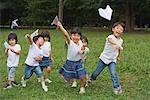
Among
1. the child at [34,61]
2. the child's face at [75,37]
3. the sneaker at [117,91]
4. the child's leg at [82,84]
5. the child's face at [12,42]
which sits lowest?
the sneaker at [117,91]

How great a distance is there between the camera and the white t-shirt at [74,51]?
279 inches

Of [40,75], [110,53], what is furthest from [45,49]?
[110,53]

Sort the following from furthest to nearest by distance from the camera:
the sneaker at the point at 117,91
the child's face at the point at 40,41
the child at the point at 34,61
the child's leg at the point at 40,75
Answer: the child's face at the point at 40,41, the child at the point at 34,61, the child's leg at the point at 40,75, the sneaker at the point at 117,91

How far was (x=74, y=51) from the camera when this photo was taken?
7.09 m

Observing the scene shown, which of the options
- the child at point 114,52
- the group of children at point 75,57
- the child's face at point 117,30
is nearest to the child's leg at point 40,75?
the group of children at point 75,57

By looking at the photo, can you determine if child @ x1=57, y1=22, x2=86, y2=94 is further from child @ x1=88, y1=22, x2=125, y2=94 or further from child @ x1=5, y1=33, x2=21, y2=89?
child @ x1=5, y1=33, x2=21, y2=89

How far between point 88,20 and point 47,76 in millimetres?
36418

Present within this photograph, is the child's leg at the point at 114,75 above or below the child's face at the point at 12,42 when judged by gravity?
below

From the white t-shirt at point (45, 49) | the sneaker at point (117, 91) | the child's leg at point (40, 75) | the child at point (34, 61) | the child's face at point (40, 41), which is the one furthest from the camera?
the white t-shirt at point (45, 49)

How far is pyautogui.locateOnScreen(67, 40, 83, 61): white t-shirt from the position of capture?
23.2 feet

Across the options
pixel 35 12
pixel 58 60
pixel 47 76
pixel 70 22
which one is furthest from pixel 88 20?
pixel 47 76

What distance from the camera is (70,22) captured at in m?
45.1

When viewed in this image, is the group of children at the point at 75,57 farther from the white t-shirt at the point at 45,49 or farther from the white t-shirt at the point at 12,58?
the white t-shirt at the point at 45,49

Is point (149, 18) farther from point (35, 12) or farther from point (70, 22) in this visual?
point (35, 12)
